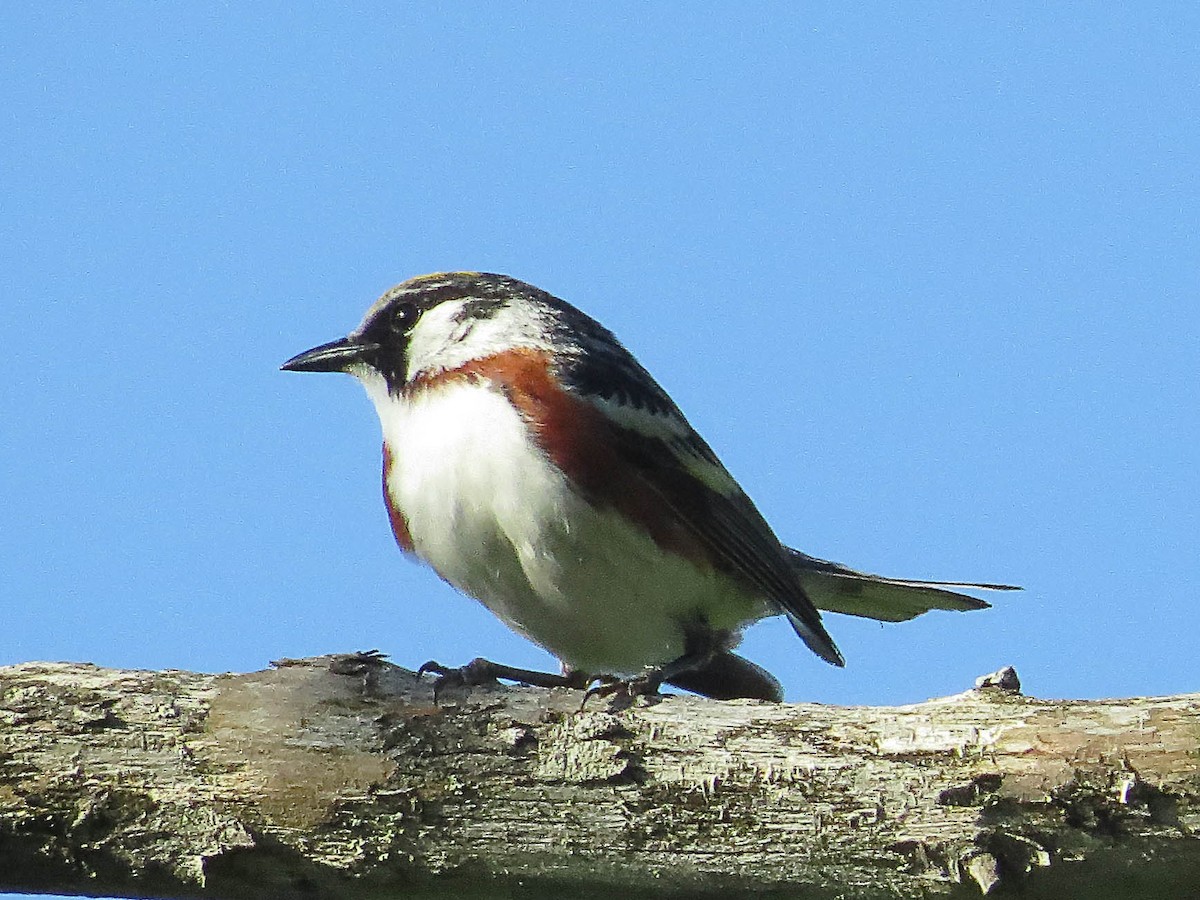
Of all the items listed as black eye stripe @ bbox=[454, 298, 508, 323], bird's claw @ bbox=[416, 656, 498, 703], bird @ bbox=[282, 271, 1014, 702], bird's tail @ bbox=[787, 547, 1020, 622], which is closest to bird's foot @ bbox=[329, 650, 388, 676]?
bird's claw @ bbox=[416, 656, 498, 703]

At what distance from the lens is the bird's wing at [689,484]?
5.60 m

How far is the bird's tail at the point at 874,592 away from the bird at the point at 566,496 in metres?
0.01

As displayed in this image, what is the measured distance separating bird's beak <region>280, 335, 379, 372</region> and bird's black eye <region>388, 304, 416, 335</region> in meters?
0.12

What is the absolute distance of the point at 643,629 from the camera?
5648 mm

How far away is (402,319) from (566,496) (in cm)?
147

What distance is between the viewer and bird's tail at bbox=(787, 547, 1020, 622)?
620cm

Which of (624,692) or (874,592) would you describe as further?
(874,592)

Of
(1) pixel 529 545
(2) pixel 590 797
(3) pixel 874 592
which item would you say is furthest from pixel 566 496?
(3) pixel 874 592

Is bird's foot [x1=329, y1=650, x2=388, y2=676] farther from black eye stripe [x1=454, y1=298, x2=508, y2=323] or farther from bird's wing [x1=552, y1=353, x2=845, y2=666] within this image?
black eye stripe [x1=454, y1=298, x2=508, y2=323]

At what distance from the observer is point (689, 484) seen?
18.9 ft

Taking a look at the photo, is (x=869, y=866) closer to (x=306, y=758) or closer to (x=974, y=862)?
(x=974, y=862)

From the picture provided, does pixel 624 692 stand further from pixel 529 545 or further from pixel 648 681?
pixel 529 545

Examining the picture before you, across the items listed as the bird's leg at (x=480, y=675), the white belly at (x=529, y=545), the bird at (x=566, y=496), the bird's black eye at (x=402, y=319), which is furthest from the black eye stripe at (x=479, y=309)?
the bird's leg at (x=480, y=675)

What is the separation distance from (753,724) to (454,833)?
34.4 inches
